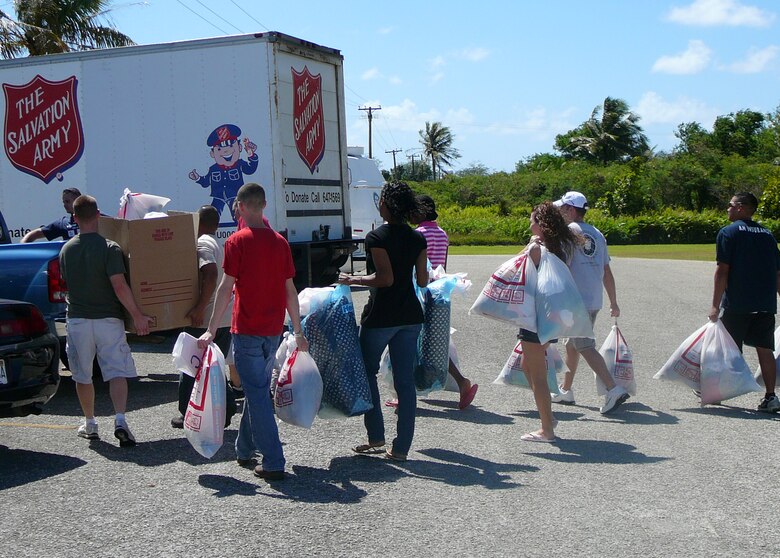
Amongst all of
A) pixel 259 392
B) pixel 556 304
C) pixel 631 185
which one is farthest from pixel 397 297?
pixel 631 185

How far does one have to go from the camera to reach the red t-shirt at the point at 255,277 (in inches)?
224

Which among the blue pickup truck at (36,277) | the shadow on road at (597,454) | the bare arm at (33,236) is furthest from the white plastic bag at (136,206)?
the shadow on road at (597,454)

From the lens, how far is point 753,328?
313 inches

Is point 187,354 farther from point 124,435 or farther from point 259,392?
point 259,392

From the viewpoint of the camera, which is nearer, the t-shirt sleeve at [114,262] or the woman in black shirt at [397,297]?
the woman in black shirt at [397,297]

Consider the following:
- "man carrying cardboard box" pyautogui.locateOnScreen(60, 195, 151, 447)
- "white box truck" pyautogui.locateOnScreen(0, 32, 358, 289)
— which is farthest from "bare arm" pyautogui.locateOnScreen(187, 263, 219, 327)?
"white box truck" pyautogui.locateOnScreen(0, 32, 358, 289)

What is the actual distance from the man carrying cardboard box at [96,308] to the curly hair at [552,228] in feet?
9.77

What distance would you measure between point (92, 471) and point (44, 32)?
22995 mm

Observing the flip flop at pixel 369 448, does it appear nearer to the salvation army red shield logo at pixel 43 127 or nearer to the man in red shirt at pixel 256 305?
the man in red shirt at pixel 256 305

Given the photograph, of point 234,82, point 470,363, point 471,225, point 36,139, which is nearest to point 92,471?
point 470,363

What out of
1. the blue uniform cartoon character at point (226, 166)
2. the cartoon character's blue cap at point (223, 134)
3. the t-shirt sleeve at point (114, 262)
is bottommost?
the t-shirt sleeve at point (114, 262)

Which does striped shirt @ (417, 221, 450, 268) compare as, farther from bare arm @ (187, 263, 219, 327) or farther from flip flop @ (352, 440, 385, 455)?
flip flop @ (352, 440, 385, 455)

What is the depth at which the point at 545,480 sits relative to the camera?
18.7 feet

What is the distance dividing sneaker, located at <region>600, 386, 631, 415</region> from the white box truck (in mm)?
5325
